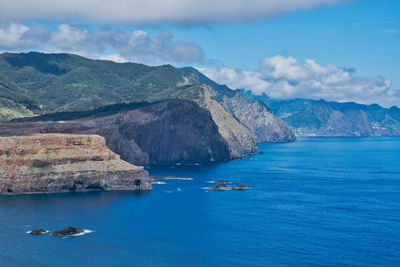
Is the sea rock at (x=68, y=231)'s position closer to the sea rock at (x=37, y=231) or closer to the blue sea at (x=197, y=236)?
the blue sea at (x=197, y=236)

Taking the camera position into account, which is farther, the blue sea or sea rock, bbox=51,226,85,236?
sea rock, bbox=51,226,85,236

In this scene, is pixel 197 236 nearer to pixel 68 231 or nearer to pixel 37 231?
pixel 68 231

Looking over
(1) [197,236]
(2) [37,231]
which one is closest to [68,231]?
(2) [37,231]

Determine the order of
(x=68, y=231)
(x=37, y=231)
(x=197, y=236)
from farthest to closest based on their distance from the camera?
(x=197, y=236) < (x=68, y=231) < (x=37, y=231)

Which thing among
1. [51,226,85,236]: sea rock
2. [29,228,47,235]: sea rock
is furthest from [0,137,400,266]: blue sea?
[51,226,85,236]: sea rock

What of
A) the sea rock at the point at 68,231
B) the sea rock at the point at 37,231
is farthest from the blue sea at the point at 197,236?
the sea rock at the point at 68,231

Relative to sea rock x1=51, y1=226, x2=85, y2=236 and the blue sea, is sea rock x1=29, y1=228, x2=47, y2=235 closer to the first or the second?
the blue sea

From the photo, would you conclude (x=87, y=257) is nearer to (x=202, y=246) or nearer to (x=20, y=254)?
(x=20, y=254)

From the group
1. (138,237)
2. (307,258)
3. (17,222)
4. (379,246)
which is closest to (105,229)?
(138,237)

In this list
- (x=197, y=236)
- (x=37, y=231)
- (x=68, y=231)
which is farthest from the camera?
(x=197, y=236)

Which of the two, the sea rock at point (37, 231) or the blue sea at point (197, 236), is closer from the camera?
the blue sea at point (197, 236)

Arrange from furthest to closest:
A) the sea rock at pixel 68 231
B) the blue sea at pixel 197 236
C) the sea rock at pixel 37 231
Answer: the sea rock at pixel 68 231, the sea rock at pixel 37 231, the blue sea at pixel 197 236
